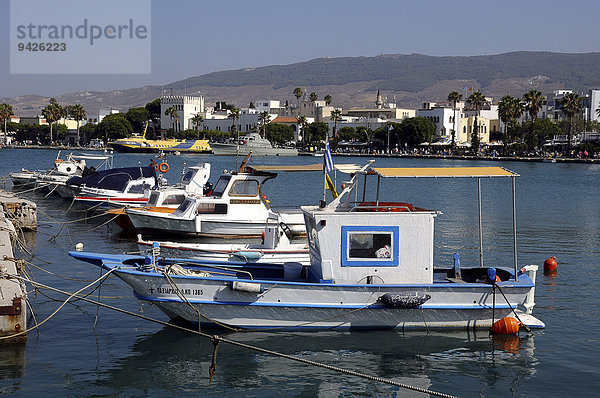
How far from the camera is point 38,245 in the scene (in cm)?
3031

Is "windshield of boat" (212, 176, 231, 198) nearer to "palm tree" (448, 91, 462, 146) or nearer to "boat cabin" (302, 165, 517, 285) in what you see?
"boat cabin" (302, 165, 517, 285)

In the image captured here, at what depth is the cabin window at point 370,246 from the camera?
16.6m

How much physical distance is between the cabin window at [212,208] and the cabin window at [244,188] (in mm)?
694

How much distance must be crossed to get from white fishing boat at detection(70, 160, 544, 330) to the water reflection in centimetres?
47

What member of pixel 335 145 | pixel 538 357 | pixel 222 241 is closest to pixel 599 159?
pixel 335 145

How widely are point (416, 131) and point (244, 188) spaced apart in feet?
488

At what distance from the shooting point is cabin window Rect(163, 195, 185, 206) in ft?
111

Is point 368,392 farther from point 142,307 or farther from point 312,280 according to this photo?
point 142,307

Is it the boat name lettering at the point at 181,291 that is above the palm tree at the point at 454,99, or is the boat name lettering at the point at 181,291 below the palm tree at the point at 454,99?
below

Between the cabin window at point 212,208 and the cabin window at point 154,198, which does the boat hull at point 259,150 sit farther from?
the cabin window at point 212,208

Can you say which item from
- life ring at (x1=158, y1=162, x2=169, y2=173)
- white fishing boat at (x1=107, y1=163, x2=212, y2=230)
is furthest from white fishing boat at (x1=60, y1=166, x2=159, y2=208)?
white fishing boat at (x1=107, y1=163, x2=212, y2=230)

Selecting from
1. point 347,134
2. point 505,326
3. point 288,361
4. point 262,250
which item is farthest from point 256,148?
point 288,361

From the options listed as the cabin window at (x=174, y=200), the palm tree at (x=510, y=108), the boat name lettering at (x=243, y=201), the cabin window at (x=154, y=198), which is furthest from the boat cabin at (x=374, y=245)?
the palm tree at (x=510, y=108)

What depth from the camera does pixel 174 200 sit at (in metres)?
34.0
